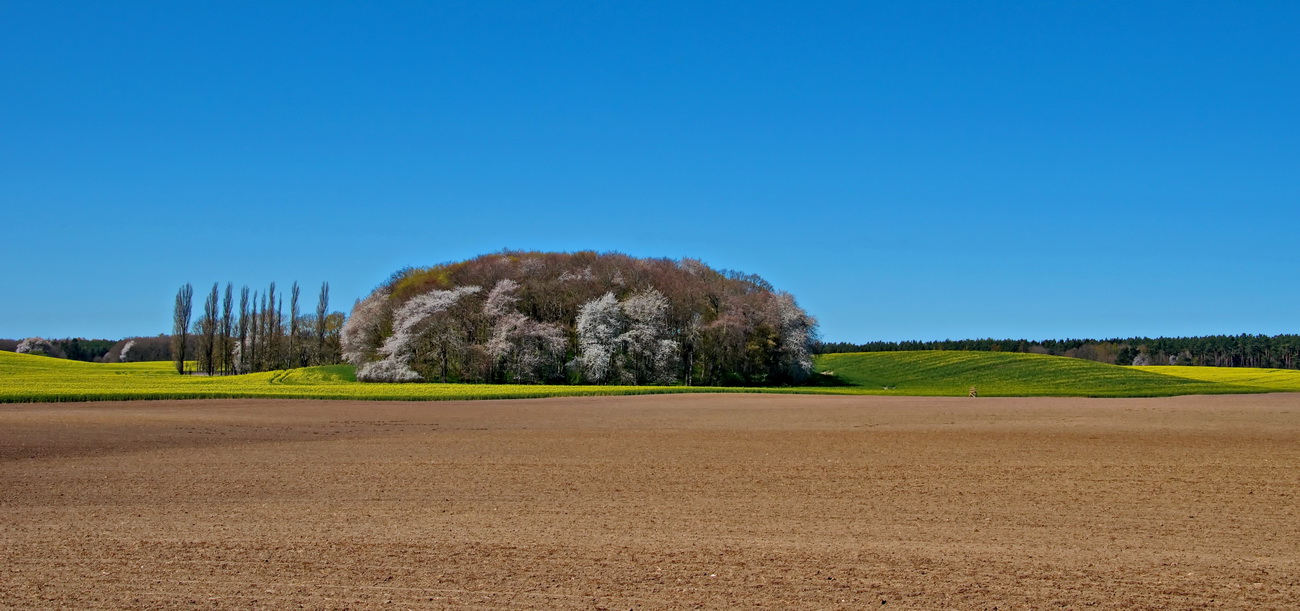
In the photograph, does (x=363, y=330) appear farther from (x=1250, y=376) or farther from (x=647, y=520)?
(x=1250, y=376)

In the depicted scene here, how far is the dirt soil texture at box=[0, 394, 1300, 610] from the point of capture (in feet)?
35.5

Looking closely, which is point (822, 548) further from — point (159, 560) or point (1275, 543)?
point (159, 560)

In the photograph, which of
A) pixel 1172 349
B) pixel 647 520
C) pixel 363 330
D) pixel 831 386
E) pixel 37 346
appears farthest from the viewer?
pixel 1172 349

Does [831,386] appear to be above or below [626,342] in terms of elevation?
below

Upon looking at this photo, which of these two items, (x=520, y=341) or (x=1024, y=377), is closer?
(x=520, y=341)

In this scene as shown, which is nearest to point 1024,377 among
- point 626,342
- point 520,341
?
point 626,342

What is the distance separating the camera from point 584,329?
84812 millimetres

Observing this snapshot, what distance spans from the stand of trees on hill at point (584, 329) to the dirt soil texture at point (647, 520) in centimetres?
5159

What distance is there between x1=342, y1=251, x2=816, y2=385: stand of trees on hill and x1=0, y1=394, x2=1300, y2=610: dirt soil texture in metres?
51.6

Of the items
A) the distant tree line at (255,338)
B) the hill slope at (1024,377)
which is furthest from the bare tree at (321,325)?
the hill slope at (1024,377)

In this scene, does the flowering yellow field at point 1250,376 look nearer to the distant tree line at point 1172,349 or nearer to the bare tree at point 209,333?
the distant tree line at point 1172,349

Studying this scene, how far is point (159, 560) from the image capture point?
1215cm

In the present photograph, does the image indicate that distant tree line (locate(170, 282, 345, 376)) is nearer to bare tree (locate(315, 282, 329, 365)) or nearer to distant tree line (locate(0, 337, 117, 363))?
bare tree (locate(315, 282, 329, 365))

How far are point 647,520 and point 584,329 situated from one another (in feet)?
230
